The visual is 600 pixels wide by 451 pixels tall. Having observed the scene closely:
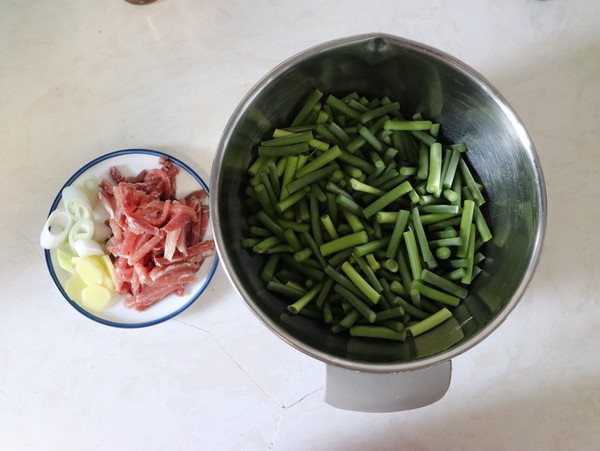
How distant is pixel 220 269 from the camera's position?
1.29m

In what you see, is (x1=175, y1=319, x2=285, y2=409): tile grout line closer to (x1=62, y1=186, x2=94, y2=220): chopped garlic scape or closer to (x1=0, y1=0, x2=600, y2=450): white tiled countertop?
(x1=0, y1=0, x2=600, y2=450): white tiled countertop

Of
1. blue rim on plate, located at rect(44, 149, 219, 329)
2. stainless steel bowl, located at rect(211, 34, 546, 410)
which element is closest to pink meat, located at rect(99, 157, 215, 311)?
blue rim on plate, located at rect(44, 149, 219, 329)

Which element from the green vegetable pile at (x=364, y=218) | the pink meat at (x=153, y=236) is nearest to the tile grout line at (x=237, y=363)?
the pink meat at (x=153, y=236)

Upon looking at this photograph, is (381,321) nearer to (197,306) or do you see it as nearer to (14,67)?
(197,306)

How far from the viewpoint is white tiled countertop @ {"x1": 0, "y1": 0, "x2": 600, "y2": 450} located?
→ 129 centimetres

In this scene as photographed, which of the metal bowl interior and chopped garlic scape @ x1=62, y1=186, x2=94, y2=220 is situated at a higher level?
the metal bowl interior

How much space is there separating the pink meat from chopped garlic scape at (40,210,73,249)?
0.09 m

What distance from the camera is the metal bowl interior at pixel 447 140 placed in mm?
966

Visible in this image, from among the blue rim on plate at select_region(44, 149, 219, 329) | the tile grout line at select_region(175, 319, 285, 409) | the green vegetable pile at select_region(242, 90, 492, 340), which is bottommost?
the tile grout line at select_region(175, 319, 285, 409)

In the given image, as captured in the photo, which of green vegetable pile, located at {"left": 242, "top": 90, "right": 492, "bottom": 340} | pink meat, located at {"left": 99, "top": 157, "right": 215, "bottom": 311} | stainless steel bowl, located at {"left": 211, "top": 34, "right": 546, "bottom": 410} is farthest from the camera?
pink meat, located at {"left": 99, "top": 157, "right": 215, "bottom": 311}

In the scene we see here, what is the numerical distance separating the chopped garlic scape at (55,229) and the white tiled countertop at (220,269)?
0.13m

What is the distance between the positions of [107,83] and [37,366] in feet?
2.47

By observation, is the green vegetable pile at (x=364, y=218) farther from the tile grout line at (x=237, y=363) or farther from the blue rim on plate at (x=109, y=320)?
the tile grout line at (x=237, y=363)

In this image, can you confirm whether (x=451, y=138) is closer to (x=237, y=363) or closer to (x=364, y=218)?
(x=364, y=218)
